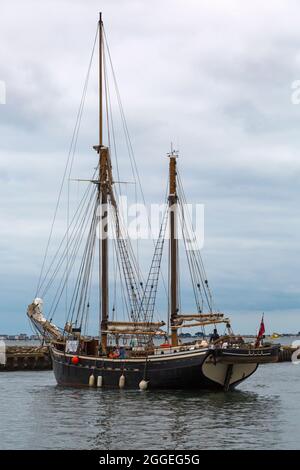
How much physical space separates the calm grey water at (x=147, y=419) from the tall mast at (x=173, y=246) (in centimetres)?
819

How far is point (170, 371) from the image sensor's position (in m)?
62.0

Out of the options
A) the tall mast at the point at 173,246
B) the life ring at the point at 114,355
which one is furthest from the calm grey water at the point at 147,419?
the tall mast at the point at 173,246

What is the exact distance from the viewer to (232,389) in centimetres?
6556

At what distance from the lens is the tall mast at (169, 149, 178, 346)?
226 feet

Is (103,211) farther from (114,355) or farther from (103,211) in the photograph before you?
(114,355)

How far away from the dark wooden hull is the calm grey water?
96 cm

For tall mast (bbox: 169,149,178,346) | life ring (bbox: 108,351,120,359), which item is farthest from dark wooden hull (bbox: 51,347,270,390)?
tall mast (bbox: 169,149,178,346)

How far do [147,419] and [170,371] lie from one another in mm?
13500

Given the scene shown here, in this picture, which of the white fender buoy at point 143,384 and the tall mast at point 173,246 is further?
the tall mast at point 173,246

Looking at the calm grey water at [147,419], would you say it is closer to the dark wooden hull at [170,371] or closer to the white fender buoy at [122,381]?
the white fender buoy at [122,381]

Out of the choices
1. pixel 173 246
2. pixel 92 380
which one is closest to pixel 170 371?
pixel 92 380

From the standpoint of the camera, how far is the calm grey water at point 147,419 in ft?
134

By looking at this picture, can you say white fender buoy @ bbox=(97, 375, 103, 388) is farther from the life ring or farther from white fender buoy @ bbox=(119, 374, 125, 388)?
white fender buoy @ bbox=(119, 374, 125, 388)

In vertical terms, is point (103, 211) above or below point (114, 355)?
above
